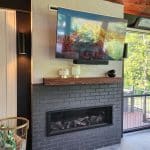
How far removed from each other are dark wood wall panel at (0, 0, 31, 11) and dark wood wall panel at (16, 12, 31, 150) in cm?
9

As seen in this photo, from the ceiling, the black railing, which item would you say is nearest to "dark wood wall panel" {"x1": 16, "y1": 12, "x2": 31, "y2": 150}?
the ceiling

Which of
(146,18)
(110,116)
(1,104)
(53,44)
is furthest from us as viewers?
(146,18)

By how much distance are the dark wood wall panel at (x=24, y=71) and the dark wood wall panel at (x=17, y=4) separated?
9 centimetres

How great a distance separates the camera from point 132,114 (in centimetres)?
573

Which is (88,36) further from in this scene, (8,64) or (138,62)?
(138,62)

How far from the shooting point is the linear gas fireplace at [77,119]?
4.19 m

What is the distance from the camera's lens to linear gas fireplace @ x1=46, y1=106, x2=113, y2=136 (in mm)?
4191

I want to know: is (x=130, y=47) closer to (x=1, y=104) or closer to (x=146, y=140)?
(x=146, y=140)

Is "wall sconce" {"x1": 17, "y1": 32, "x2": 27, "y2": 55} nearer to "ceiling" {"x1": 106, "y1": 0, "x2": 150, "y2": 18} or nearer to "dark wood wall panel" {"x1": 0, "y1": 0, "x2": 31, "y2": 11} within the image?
"dark wood wall panel" {"x1": 0, "y1": 0, "x2": 31, "y2": 11}

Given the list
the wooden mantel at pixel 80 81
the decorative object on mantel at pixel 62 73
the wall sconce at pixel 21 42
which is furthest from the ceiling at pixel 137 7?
the wall sconce at pixel 21 42

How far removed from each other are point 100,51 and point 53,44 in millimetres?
852

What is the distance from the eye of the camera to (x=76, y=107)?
4.35m

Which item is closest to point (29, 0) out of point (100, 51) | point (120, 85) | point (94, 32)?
point (94, 32)

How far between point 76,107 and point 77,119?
0.28 meters
